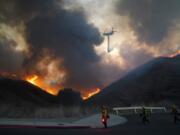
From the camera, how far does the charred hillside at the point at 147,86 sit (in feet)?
384

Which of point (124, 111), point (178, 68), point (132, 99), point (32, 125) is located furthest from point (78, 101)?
point (32, 125)

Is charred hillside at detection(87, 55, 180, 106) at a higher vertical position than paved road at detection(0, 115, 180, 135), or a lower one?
higher

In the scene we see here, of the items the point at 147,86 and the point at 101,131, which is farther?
the point at 147,86

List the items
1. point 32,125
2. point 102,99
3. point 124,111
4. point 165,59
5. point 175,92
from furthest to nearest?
point 165,59, point 102,99, point 175,92, point 124,111, point 32,125

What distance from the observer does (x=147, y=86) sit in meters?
132

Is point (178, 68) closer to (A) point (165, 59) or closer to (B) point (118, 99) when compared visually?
(A) point (165, 59)

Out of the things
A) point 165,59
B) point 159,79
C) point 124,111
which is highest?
point 165,59

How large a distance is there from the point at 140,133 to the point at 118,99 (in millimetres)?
99407

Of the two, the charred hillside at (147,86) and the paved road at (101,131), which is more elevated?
the charred hillside at (147,86)

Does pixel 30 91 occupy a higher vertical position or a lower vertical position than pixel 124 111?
higher

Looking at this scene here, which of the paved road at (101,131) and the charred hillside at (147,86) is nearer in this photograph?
the paved road at (101,131)

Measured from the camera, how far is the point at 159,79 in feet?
436

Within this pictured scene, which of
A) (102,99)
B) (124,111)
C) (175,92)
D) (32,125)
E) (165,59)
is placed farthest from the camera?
(165,59)

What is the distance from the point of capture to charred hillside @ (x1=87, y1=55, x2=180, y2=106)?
384ft
